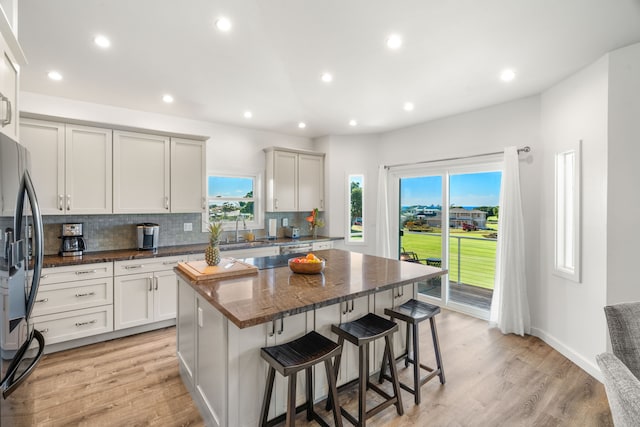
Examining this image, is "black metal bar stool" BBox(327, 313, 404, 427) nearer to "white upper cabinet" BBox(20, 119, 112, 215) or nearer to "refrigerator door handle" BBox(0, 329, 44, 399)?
"refrigerator door handle" BBox(0, 329, 44, 399)

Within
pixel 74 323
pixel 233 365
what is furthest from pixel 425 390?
pixel 74 323

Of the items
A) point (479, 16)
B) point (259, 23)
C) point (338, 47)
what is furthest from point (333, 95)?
point (479, 16)

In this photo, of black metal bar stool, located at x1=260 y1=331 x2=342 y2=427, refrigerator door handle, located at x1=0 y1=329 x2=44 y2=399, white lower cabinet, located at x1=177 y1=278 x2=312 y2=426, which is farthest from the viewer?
white lower cabinet, located at x1=177 y1=278 x2=312 y2=426

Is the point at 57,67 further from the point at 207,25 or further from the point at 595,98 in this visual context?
the point at 595,98

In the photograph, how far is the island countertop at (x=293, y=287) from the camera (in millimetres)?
1599

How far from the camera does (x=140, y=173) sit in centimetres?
363

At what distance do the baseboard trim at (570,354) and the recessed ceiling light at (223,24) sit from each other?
3710 millimetres

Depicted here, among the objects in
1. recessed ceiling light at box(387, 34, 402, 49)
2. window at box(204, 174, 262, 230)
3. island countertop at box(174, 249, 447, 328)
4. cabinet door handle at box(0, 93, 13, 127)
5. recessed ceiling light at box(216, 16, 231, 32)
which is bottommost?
island countertop at box(174, 249, 447, 328)

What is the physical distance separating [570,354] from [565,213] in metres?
1.38

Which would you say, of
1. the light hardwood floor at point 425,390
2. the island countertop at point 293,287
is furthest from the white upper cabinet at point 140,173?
the island countertop at point 293,287

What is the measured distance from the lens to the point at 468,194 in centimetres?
420

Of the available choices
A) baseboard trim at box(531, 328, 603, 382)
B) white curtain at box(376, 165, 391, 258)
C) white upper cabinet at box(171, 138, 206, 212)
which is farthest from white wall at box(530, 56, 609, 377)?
white upper cabinet at box(171, 138, 206, 212)

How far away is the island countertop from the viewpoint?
1.60 meters

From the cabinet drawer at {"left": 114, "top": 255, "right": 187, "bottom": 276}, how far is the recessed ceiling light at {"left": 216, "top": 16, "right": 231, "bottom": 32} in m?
2.52
